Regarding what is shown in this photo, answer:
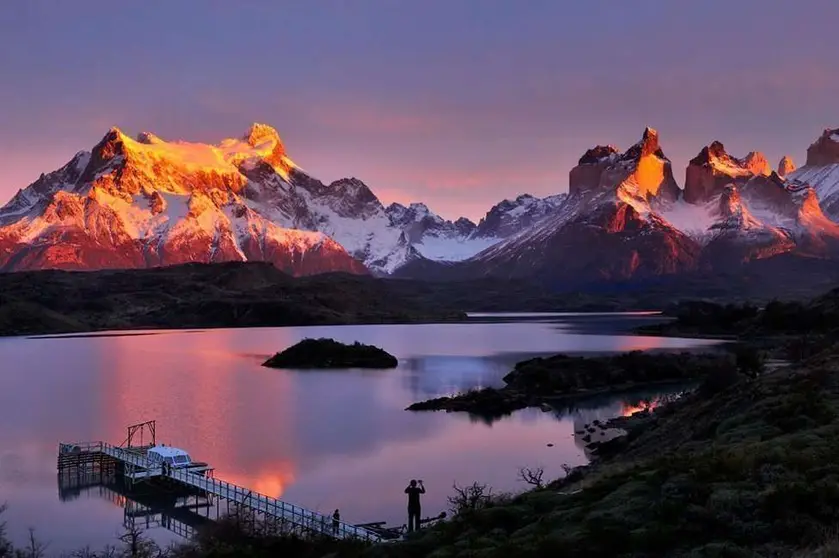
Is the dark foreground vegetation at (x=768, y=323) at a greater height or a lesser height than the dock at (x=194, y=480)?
greater

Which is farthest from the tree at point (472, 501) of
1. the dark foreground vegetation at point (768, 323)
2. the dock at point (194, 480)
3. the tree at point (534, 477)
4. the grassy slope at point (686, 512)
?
the dark foreground vegetation at point (768, 323)

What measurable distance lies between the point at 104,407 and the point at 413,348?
8688 centimetres

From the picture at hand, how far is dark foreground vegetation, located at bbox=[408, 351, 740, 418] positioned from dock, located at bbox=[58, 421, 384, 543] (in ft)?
102

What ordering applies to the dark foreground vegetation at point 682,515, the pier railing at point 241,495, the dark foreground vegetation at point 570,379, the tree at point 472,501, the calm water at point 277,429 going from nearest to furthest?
the dark foreground vegetation at point 682,515
the tree at point 472,501
the pier railing at point 241,495
the calm water at point 277,429
the dark foreground vegetation at point 570,379

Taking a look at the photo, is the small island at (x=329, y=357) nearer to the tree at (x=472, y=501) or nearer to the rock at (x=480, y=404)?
the rock at (x=480, y=404)

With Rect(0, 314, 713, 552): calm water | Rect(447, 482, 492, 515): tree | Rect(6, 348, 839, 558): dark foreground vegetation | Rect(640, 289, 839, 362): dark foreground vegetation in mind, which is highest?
Rect(640, 289, 839, 362): dark foreground vegetation

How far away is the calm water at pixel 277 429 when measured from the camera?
43.1 meters

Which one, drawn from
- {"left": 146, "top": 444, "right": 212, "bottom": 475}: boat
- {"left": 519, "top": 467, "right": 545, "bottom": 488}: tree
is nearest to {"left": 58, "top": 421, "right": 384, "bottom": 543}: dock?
{"left": 146, "top": 444, "right": 212, "bottom": 475}: boat

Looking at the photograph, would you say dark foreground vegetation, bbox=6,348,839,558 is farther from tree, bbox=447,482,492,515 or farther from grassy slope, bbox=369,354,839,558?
tree, bbox=447,482,492,515

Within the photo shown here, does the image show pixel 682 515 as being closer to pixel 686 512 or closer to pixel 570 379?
pixel 686 512

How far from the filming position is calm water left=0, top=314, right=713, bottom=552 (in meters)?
43.1

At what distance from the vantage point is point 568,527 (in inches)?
707

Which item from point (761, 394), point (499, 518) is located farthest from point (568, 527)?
point (761, 394)

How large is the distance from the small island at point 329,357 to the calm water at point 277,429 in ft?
11.9
